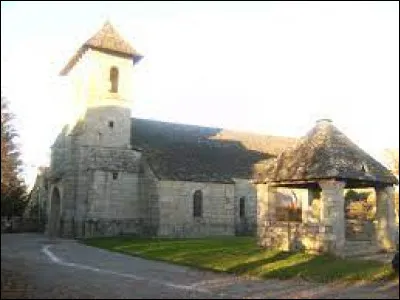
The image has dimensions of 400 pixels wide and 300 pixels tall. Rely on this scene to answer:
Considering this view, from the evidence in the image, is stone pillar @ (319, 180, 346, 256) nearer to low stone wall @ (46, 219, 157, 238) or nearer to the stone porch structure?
the stone porch structure

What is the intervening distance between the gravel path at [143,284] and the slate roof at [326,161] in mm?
5928

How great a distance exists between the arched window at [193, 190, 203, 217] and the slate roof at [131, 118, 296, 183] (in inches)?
39.1

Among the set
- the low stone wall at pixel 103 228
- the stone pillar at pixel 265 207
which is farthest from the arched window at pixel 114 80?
the stone pillar at pixel 265 207

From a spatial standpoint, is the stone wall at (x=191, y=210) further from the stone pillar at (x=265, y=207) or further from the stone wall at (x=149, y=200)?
the stone pillar at (x=265, y=207)

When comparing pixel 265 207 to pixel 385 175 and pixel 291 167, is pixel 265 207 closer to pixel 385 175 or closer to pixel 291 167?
pixel 291 167

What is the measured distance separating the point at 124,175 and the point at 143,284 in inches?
881

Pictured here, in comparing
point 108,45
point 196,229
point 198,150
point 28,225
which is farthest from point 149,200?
point 28,225

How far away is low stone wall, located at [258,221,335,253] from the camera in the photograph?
62.8 ft

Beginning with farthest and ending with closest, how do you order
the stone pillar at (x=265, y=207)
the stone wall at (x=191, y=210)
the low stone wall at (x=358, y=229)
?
1. the stone wall at (x=191, y=210)
2. the low stone wall at (x=358, y=229)
3. the stone pillar at (x=265, y=207)

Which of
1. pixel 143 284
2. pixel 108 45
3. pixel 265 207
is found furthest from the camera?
pixel 108 45

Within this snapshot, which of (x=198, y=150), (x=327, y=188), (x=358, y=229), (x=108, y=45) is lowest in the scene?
(x=358, y=229)

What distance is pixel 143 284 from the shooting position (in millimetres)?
13672

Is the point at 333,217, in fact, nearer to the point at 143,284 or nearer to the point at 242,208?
the point at 143,284

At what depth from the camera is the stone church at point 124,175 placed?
3453 centimetres
